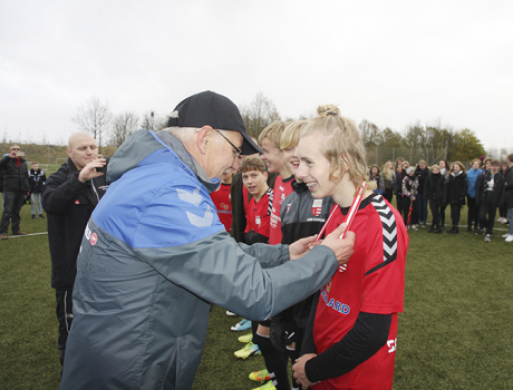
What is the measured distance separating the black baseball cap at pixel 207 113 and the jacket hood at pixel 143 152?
0.15 metres

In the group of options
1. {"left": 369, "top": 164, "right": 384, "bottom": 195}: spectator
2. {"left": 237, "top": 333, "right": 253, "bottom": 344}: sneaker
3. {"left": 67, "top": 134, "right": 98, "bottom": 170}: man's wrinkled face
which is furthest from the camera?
{"left": 369, "top": 164, "right": 384, "bottom": 195}: spectator

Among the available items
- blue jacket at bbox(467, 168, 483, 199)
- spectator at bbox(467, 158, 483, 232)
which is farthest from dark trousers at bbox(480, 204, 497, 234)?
blue jacket at bbox(467, 168, 483, 199)

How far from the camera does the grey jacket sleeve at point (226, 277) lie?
3.67 feet

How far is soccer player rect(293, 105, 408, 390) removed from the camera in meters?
1.40

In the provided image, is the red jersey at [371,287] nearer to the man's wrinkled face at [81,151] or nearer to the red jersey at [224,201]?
the man's wrinkled face at [81,151]

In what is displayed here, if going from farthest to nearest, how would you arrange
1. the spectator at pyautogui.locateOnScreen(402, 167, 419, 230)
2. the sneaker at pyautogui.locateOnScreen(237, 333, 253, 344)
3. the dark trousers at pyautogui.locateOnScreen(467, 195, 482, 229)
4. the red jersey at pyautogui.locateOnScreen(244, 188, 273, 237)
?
the spectator at pyautogui.locateOnScreen(402, 167, 419, 230) < the dark trousers at pyautogui.locateOnScreen(467, 195, 482, 229) < the sneaker at pyautogui.locateOnScreen(237, 333, 253, 344) < the red jersey at pyautogui.locateOnScreen(244, 188, 273, 237)

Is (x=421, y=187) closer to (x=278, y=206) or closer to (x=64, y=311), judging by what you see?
(x=278, y=206)

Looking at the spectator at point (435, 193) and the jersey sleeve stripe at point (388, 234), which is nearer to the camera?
the jersey sleeve stripe at point (388, 234)

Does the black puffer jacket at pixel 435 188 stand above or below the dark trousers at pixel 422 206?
above

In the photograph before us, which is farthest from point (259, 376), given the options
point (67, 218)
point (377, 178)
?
point (377, 178)

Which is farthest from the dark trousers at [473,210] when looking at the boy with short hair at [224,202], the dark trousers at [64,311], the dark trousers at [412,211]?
the dark trousers at [64,311]

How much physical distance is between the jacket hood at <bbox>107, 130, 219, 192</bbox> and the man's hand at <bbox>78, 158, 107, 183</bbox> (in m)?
1.72

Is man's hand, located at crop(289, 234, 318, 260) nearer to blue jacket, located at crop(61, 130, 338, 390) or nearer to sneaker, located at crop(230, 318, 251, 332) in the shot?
blue jacket, located at crop(61, 130, 338, 390)

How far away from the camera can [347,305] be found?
5.21 ft
